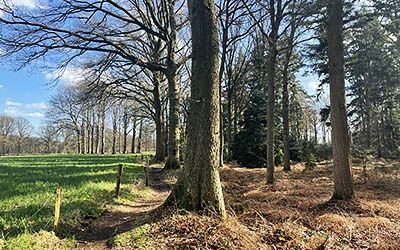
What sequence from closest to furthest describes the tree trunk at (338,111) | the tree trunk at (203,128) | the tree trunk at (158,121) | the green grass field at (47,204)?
1. the green grass field at (47,204)
2. the tree trunk at (203,128)
3. the tree trunk at (338,111)
4. the tree trunk at (158,121)

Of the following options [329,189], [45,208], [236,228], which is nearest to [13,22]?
[45,208]

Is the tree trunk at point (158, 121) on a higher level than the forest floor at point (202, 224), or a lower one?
higher

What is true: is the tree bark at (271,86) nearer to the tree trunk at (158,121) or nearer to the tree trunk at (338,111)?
the tree trunk at (338,111)

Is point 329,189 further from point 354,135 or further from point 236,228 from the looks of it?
point 354,135

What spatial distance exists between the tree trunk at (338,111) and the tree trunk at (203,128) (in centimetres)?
349

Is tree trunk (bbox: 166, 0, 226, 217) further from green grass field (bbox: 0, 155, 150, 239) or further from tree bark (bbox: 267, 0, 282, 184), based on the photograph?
tree bark (bbox: 267, 0, 282, 184)

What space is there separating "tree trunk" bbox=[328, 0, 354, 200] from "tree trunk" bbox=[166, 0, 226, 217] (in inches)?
137

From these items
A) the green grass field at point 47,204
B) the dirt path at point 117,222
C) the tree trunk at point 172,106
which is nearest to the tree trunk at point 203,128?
the dirt path at point 117,222

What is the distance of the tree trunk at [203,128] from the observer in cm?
627

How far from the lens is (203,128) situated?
21.0ft

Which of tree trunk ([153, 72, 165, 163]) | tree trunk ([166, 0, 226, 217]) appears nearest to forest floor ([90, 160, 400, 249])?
tree trunk ([166, 0, 226, 217])

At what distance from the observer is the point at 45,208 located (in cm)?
700

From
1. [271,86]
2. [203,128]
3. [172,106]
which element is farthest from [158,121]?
[203,128]

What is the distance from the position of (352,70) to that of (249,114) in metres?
11.2
